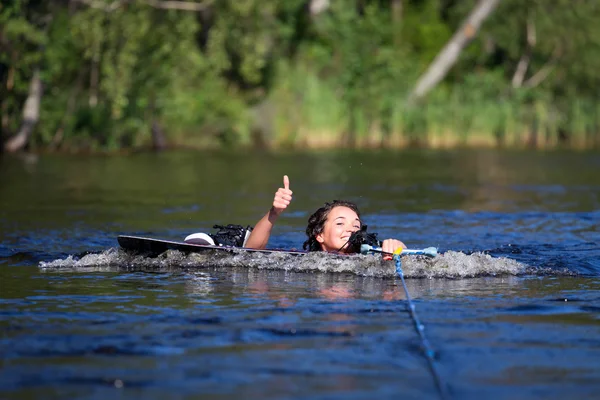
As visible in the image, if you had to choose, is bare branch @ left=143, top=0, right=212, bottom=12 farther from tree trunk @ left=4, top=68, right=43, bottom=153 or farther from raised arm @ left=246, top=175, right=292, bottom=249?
raised arm @ left=246, top=175, right=292, bottom=249

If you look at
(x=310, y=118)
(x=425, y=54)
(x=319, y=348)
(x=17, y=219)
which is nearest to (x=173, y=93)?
(x=310, y=118)

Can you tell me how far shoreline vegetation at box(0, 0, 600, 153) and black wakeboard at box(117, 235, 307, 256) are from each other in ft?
66.9

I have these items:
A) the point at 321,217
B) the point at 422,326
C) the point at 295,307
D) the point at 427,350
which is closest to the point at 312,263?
the point at 321,217

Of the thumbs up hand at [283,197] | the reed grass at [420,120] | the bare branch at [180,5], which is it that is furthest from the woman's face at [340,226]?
the reed grass at [420,120]

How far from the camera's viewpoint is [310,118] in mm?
37344

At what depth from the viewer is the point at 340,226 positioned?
410 inches

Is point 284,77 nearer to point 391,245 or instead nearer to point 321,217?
point 321,217

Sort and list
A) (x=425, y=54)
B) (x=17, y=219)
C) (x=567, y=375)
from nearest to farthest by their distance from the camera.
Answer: (x=567, y=375) → (x=17, y=219) → (x=425, y=54)

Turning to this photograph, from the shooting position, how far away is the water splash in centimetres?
978

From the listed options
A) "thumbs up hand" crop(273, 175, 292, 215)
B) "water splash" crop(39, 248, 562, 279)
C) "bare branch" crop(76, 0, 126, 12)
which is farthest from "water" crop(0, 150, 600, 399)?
"bare branch" crop(76, 0, 126, 12)

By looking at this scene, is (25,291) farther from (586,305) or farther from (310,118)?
(310,118)

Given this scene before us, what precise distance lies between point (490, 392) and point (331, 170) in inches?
827

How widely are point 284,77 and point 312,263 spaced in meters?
28.5

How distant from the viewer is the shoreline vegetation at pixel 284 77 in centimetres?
3256
